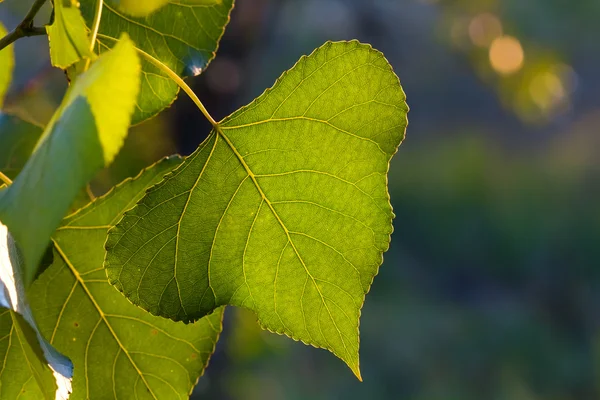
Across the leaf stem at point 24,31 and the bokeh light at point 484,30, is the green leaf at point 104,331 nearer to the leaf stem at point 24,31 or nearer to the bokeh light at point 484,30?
the leaf stem at point 24,31

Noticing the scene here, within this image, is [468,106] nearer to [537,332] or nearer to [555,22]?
[555,22]

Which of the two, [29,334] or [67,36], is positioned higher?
[67,36]

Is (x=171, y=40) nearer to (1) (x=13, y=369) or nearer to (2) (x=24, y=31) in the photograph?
(2) (x=24, y=31)

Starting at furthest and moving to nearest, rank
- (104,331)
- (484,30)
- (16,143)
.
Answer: (484,30), (16,143), (104,331)

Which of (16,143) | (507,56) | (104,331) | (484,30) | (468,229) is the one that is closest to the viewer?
(104,331)

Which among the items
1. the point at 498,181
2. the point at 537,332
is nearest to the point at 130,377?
the point at 537,332

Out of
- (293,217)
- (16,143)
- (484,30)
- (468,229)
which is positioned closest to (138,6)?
(293,217)

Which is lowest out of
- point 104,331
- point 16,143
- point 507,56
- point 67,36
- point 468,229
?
point 468,229

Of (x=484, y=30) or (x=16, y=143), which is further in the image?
(x=484, y=30)
